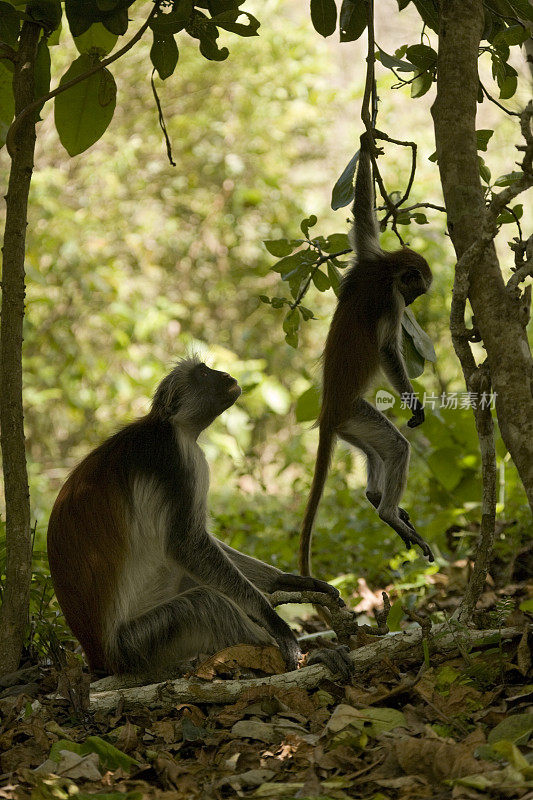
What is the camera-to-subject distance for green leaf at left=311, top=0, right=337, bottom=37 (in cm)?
352

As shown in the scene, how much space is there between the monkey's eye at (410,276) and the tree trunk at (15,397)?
1.63 metres

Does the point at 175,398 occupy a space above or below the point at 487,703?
above

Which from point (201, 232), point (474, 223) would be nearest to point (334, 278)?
point (474, 223)

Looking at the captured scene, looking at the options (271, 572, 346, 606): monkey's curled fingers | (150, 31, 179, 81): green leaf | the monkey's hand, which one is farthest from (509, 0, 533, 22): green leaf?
(271, 572, 346, 606): monkey's curled fingers

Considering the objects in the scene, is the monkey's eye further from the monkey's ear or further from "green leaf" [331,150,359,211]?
"green leaf" [331,150,359,211]

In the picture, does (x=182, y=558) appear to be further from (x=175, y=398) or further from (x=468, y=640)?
(x=468, y=640)

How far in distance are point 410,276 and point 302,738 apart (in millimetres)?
2043

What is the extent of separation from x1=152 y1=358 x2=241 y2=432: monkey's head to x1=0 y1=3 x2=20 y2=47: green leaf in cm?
153

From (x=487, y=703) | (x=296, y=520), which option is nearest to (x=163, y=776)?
(x=487, y=703)

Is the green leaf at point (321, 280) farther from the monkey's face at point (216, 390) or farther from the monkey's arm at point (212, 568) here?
the monkey's arm at point (212, 568)

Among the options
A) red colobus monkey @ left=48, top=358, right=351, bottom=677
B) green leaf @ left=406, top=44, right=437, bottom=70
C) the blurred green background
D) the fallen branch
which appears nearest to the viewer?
the fallen branch

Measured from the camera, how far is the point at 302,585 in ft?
12.6

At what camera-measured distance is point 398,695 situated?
2852mm

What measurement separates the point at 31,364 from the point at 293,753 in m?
8.31
